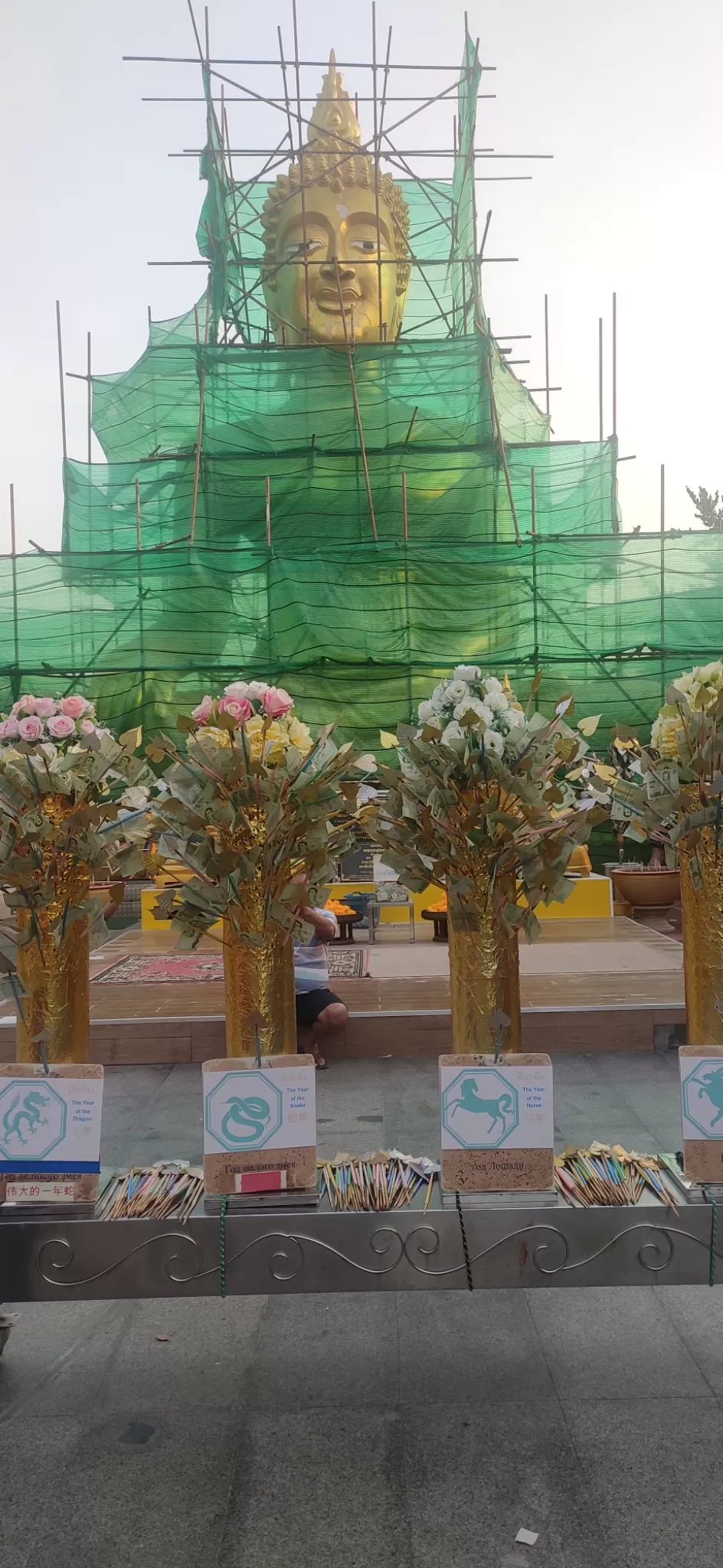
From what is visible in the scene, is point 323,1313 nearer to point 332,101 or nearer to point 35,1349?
point 35,1349

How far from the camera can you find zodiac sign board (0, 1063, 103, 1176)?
5.57ft

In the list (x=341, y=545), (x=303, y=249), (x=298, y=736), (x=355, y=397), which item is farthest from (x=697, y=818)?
(x=303, y=249)

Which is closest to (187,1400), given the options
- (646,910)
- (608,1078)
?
(608,1078)

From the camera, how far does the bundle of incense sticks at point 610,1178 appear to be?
1.72 m

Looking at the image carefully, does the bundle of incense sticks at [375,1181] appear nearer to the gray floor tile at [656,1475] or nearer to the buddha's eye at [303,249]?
the gray floor tile at [656,1475]

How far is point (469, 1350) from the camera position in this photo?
2.04 m

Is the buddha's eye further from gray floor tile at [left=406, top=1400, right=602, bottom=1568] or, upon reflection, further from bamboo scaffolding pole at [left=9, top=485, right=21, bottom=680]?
gray floor tile at [left=406, top=1400, right=602, bottom=1568]

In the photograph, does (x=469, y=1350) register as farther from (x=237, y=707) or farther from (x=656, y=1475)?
(x=237, y=707)

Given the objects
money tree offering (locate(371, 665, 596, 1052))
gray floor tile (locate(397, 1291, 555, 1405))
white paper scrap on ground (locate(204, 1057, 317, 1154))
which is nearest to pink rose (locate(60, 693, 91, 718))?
money tree offering (locate(371, 665, 596, 1052))

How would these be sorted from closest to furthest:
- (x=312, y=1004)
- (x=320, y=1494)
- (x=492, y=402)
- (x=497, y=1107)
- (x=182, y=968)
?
(x=320, y=1494)
(x=497, y=1107)
(x=312, y=1004)
(x=182, y=968)
(x=492, y=402)

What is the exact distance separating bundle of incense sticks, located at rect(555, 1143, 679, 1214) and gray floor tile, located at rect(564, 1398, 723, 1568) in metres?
0.39

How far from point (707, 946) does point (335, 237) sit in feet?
38.1

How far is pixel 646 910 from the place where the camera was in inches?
317

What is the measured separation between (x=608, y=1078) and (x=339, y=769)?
257 centimetres
